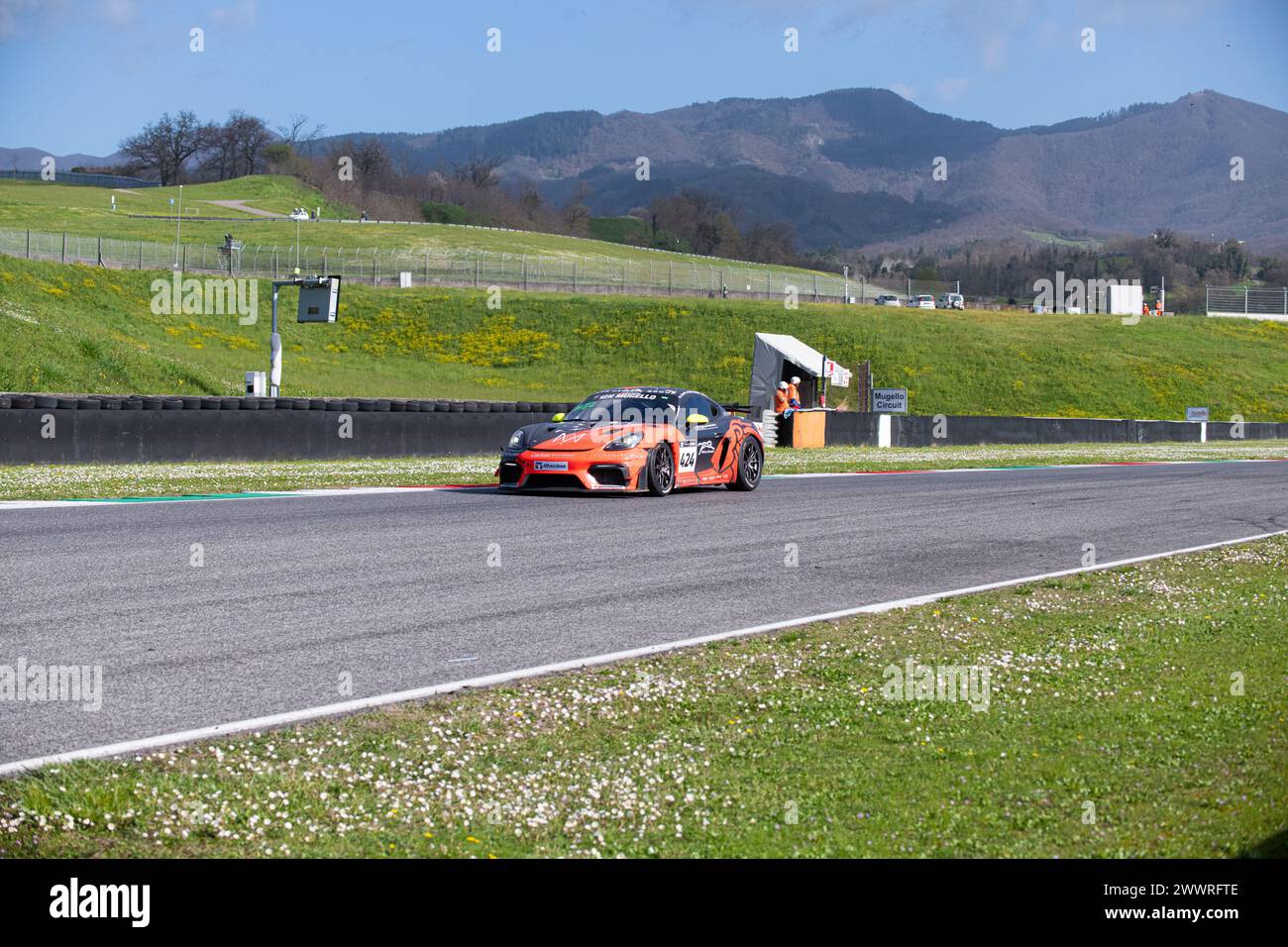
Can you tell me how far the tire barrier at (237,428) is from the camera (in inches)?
779

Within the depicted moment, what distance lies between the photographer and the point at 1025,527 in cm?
1429

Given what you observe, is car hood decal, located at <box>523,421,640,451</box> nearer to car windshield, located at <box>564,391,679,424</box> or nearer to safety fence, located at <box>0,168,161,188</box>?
car windshield, located at <box>564,391,679,424</box>

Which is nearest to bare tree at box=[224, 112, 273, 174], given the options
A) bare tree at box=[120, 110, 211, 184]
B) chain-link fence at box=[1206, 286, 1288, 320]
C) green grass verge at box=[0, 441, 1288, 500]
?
bare tree at box=[120, 110, 211, 184]

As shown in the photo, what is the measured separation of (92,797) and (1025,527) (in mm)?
11503

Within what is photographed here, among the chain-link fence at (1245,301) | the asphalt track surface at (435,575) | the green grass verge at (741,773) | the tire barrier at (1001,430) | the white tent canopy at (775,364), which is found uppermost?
the chain-link fence at (1245,301)

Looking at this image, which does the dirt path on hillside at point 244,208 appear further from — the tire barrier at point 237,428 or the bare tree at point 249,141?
the tire barrier at point 237,428

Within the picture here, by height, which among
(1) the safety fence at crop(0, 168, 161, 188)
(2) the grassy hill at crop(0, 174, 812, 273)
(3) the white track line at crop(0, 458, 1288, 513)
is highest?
(1) the safety fence at crop(0, 168, 161, 188)

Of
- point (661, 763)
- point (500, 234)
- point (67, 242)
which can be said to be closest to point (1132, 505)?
point (661, 763)

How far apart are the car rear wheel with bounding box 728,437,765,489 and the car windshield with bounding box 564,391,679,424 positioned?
1492 mm

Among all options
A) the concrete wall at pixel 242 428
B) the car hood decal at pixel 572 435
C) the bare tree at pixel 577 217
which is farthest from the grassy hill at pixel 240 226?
the car hood decal at pixel 572 435

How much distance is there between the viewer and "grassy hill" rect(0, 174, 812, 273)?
323 ft

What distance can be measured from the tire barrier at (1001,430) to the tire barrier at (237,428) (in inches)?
417

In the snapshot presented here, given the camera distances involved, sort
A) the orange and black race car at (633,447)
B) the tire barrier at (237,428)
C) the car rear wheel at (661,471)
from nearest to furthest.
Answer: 1. the orange and black race car at (633,447)
2. the car rear wheel at (661,471)
3. the tire barrier at (237,428)
